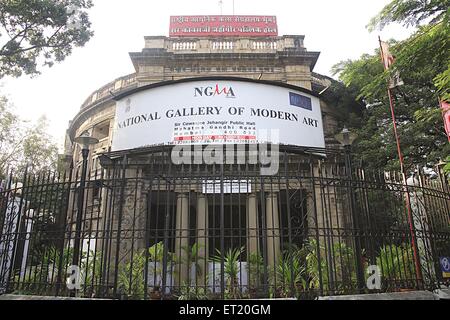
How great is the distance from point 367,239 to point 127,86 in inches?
591

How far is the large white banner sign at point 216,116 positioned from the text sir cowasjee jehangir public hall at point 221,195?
52mm

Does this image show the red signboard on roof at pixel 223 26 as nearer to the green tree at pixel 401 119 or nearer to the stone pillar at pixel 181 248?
the green tree at pixel 401 119

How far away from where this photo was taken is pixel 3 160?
22641mm

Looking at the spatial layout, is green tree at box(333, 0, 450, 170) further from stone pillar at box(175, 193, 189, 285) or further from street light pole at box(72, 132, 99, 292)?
street light pole at box(72, 132, 99, 292)

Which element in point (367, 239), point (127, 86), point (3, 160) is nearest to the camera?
point (367, 239)

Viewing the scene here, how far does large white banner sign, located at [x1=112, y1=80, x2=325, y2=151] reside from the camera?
13305mm

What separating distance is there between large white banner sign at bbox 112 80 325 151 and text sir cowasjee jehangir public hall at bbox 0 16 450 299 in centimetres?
5

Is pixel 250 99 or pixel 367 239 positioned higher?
pixel 250 99

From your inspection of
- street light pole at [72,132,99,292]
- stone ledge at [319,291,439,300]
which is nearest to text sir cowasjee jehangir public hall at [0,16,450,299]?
street light pole at [72,132,99,292]

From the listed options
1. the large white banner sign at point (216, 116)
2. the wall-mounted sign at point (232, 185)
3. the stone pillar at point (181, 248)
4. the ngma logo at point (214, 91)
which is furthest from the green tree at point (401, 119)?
the stone pillar at point (181, 248)

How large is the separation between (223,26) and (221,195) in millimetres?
15074
